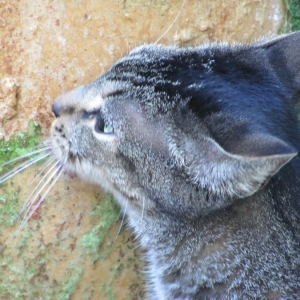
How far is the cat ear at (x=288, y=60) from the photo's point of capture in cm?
245

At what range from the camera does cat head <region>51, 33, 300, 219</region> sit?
6.64 feet

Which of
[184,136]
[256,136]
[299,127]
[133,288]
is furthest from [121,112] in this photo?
[133,288]

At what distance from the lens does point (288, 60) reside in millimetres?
2457

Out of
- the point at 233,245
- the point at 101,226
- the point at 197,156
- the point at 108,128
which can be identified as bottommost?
the point at 233,245

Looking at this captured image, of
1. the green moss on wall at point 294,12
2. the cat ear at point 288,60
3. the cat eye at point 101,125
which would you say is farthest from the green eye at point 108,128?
the green moss on wall at point 294,12

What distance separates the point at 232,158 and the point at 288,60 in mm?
816

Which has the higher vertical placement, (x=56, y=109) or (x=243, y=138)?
(x=56, y=109)

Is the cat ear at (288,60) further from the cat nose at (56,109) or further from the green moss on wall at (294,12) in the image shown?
the cat nose at (56,109)

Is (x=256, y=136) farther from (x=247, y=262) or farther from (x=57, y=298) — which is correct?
(x=57, y=298)

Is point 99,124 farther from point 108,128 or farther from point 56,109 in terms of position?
point 56,109

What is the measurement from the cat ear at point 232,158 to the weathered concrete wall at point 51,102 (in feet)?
1.94

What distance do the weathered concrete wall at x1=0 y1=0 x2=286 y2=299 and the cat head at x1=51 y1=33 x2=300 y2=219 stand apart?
0.13m

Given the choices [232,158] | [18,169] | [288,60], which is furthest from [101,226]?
[288,60]

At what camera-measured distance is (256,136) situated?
70.8 inches
